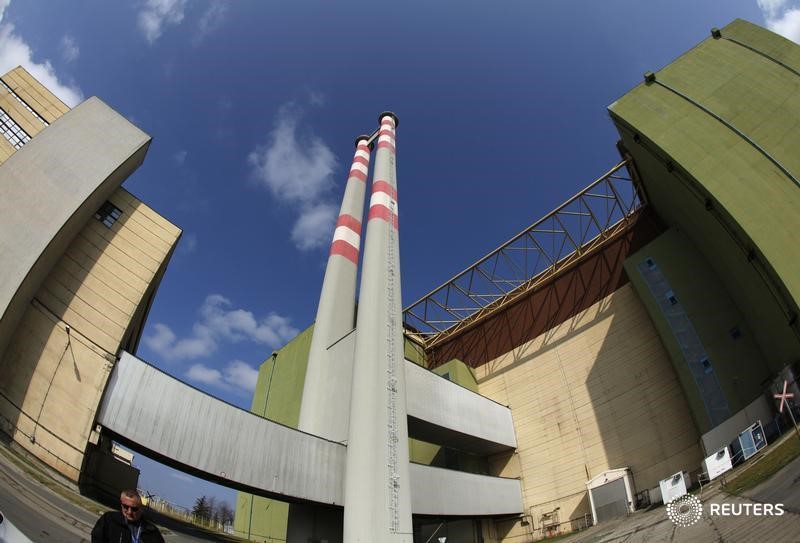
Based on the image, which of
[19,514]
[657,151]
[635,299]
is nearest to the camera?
[19,514]

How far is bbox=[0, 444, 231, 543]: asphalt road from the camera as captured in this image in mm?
10273

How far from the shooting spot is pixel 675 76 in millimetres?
26938

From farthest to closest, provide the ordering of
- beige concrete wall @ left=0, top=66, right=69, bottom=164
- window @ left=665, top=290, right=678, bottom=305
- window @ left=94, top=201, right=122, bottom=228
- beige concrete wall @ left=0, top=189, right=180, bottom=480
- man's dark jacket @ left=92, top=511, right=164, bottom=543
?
window @ left=665, top=290, right=678, bottom=305
beige concrete wall @ left=0, top=66, right=69, bottom=164
window @ left=94, top=201, right=122, bottom=228
beige concrete wall @ left=0, top=189, right=180, bottom=480
man's dark jacket @ left=92, top=511, right=164, bottom=543

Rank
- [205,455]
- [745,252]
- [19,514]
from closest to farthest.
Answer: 1. [19,514]
2. [205,455]
3. [745,252]

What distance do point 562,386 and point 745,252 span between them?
53.0ft

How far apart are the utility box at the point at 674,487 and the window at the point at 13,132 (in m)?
36.2

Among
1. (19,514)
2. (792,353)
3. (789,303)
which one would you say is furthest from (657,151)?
(19,514)

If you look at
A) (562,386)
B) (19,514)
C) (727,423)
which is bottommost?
(19,514)

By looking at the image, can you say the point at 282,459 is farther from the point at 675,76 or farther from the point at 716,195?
the point at 675,76

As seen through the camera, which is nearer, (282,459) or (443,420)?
(282,459)

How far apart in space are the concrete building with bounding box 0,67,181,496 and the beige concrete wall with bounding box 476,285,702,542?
2715cm

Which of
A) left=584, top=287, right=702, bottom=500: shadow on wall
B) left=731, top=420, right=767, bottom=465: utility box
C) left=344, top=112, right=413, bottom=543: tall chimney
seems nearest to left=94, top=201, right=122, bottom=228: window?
left=344, top=112, right=413, bottom=543: tall chimney

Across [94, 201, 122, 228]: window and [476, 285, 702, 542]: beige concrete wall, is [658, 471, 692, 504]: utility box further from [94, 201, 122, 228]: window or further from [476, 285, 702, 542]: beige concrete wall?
[94, 201, 122, 228]: window

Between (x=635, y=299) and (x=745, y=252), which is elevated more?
(x=635, y=299)
